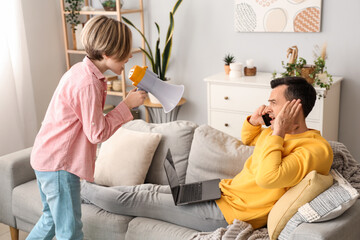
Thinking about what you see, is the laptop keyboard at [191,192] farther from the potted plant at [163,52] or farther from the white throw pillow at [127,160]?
the potted plant at [163,52]

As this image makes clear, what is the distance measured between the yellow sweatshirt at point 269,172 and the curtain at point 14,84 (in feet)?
7.90

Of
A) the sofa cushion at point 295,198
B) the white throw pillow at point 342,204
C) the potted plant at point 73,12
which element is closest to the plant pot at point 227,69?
the potted plant at point 73,12

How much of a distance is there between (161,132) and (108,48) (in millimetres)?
827

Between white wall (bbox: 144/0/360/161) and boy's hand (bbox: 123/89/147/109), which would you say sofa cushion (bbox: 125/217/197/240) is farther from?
white wall (bbox: 144/0/360/161)

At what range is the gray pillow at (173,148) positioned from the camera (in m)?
2.52

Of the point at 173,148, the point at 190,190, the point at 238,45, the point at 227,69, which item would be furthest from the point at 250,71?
the point at 190,190

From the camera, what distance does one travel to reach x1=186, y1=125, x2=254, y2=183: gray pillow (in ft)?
7.46

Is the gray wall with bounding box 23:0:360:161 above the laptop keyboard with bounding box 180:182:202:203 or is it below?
above

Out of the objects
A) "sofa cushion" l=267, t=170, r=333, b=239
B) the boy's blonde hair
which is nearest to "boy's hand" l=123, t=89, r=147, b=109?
the boy's blonde hair

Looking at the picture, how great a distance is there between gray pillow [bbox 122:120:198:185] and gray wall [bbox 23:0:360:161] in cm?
139

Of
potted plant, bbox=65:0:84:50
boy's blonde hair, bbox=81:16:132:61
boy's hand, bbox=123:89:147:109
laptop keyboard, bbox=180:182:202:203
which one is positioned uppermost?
potted plant, bbox=65:0:84:50

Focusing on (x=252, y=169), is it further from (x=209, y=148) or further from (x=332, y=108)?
(x=332, y=108)

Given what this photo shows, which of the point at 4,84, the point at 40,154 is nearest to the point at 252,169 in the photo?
the point at 40,154

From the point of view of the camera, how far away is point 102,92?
196 centimetres
